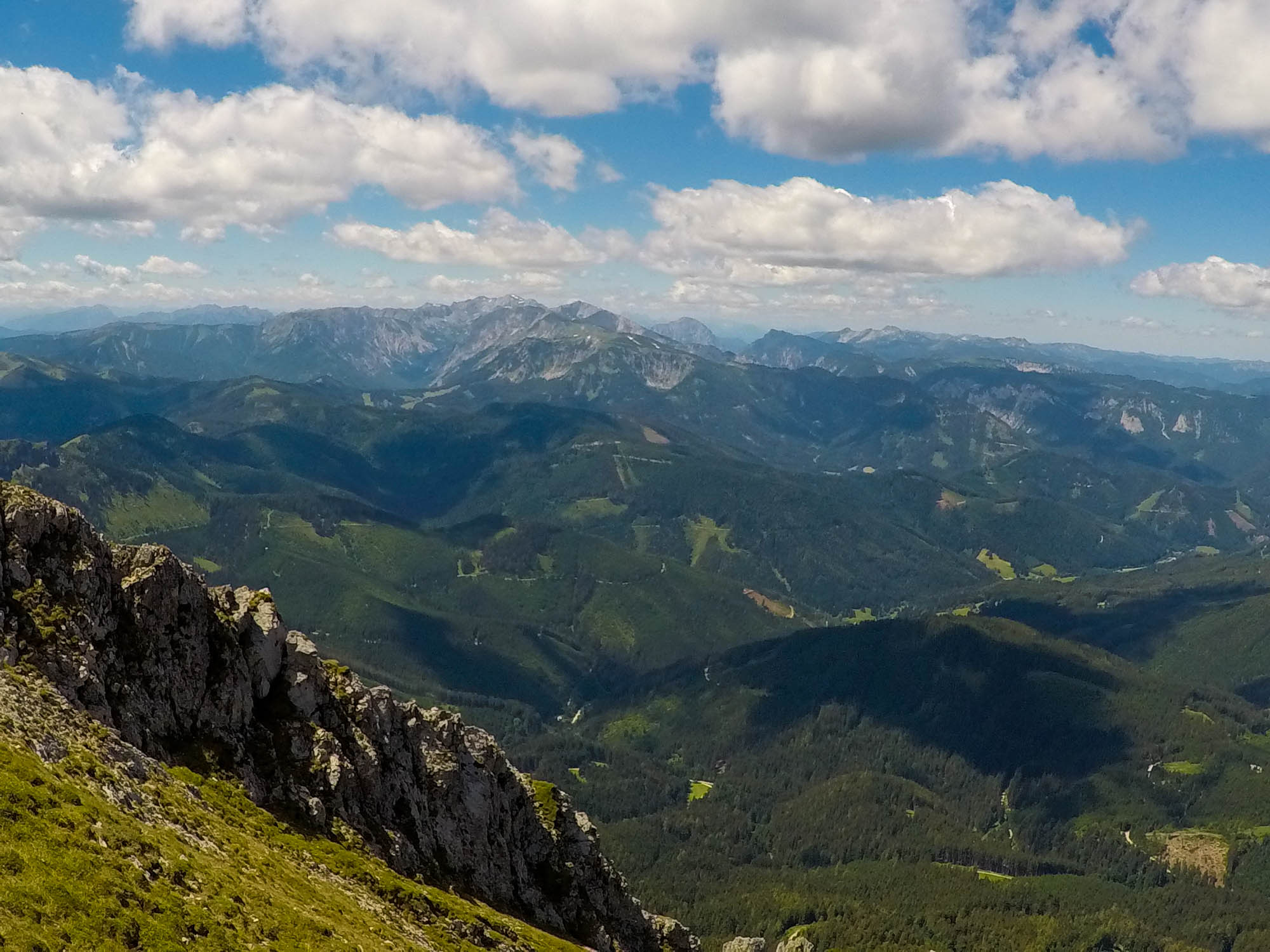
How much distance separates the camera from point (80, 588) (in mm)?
62531

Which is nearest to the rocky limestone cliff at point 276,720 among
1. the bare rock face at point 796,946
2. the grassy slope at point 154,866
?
the grassy slope at point 154,866

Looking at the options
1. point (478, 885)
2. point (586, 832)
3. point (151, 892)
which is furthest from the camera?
point (586, 832)

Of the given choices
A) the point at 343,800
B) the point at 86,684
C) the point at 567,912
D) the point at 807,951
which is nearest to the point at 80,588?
the point at 86,684

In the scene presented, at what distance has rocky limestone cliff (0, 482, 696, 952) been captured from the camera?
60.4 m

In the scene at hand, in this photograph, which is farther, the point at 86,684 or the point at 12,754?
the point at 86,684

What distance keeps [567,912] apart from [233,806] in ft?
162

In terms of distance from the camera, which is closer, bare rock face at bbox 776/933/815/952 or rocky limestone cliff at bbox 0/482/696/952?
rocky limestone cliff at bbox 0/482/696/952

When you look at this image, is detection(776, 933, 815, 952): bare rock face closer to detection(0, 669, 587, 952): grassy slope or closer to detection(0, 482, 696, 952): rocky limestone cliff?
detection(0, 482, 696, 952): rocky limestone cliff

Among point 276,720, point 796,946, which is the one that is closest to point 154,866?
point 276,720

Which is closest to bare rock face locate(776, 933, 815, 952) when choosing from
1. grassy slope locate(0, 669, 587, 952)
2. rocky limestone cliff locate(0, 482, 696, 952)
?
rocky limestone cliff locate(0, 482, 696, 952)

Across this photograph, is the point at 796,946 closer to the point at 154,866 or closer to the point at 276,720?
the point at 276,720

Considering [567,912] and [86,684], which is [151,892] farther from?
[567,912]

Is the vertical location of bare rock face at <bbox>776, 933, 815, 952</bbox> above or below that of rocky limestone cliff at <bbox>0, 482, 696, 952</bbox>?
below

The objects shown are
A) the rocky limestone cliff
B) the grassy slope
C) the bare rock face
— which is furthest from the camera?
the bare rock face
